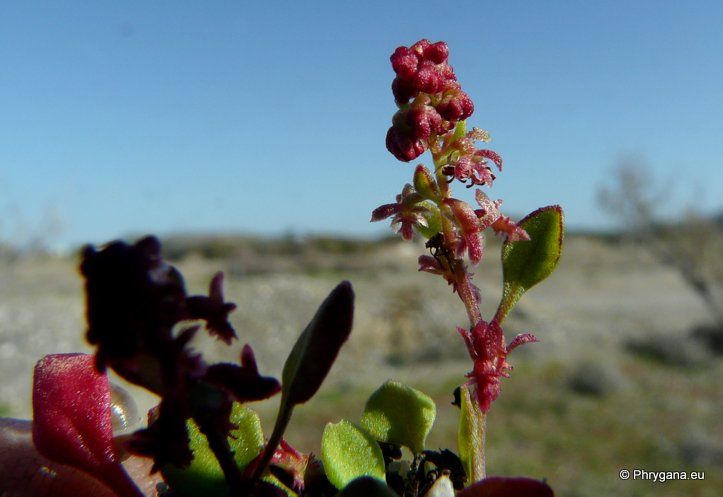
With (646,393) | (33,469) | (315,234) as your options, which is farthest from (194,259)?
(33,469)

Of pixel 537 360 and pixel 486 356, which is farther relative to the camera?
pixel 537 360

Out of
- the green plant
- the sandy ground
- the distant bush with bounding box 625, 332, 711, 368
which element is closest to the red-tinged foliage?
the green plant

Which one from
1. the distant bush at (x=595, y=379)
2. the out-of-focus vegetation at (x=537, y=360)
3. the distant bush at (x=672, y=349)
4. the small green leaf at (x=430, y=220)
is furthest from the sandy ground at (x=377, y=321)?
the small green leaf at (x=430, y=220)

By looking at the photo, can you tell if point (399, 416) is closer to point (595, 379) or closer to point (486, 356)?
point (486, 356)

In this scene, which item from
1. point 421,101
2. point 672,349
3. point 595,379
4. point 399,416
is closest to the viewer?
point 421,101

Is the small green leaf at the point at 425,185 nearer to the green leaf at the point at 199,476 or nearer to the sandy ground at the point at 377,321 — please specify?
the green leaf at the point at 199,476

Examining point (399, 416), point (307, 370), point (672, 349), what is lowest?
point (672, 349)

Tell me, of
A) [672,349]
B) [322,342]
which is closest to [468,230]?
[322,342]
